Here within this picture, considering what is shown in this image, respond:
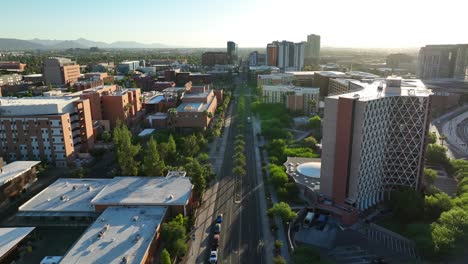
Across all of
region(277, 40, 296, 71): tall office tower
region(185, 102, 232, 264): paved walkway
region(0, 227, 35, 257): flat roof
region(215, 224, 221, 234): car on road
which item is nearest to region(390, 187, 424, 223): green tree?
region(215, 224, 221, 234): car on road

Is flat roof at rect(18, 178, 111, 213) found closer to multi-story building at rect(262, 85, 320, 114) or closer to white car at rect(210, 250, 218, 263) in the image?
white car at rect(210, 250, 218, 263)

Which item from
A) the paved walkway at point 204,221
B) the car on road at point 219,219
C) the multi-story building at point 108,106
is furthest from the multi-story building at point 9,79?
the car on road at point 219,219

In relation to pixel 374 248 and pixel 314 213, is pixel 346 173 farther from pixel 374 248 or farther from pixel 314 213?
pixel 374 248

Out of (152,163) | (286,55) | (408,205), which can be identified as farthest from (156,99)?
(286,55)

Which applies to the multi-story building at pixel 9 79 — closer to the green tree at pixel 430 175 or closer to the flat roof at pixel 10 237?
the flat roof at pixel 10 237

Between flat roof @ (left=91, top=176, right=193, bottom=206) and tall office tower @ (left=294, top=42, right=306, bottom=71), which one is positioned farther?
tall office tower @ (left=294, top=42, right=306, bottom=71)

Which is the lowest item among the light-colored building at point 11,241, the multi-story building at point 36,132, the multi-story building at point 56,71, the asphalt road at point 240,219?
the asphalt road at point 240,219

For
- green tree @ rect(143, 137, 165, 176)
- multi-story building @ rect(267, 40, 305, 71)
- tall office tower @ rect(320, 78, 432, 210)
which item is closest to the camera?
tall office tower @ rect(320, 78, 432, 210)
